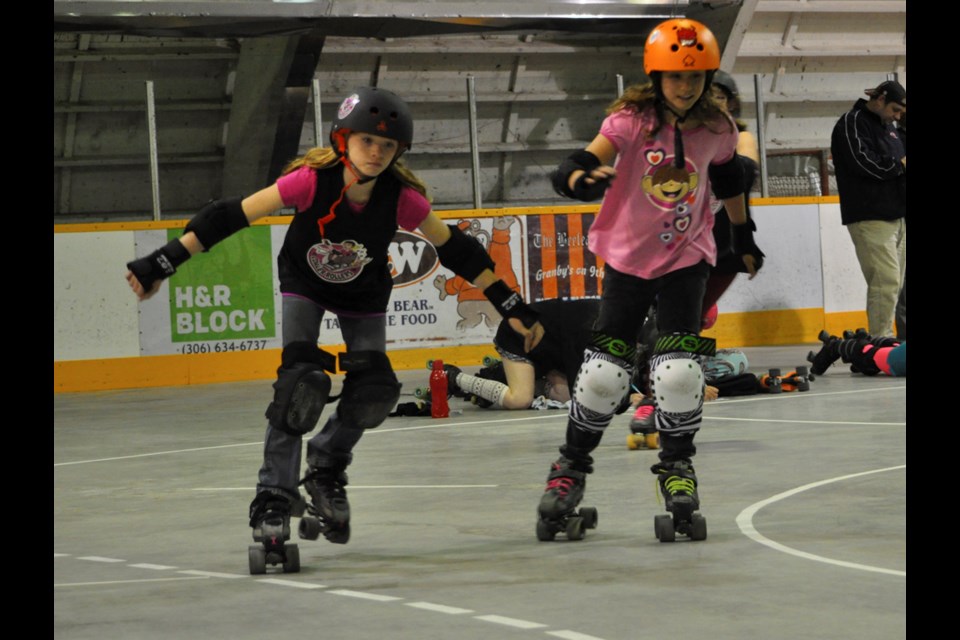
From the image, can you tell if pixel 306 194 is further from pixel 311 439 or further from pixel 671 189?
pixel 671 189

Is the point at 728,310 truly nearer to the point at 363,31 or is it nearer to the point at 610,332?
the point at 363,31

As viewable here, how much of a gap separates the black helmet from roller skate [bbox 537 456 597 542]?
1.03 metres

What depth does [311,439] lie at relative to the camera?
168 inches

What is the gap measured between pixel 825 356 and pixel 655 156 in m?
5.48

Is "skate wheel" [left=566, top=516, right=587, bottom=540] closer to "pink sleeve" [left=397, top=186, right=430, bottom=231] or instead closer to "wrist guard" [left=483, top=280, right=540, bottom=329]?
"wrist guard" [left=483, top=280, right=540, bottom=329]

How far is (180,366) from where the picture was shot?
36.3 ft

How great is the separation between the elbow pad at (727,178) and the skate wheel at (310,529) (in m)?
1.52

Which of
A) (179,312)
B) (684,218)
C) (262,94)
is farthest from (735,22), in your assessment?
(684,218)

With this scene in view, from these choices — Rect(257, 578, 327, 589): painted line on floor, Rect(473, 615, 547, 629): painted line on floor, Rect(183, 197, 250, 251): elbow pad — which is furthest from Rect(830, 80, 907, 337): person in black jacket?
Rect(473, 615, 547, 629): painted line on floor

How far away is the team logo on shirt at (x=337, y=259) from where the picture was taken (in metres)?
4.15

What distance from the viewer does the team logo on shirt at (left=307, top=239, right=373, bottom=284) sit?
4148 mm

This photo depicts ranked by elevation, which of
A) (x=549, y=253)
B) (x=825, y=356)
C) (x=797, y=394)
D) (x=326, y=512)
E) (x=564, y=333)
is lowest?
(x=326, y=512)

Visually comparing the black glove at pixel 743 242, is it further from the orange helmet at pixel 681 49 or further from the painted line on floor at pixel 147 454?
the painted line on floor at pixel 147 454

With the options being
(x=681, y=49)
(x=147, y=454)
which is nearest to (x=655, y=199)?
(x=681, y=49)
